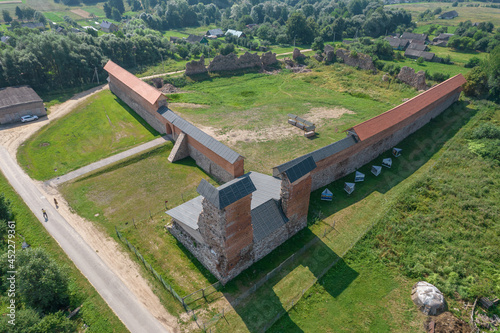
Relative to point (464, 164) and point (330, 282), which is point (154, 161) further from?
point (464, 164)

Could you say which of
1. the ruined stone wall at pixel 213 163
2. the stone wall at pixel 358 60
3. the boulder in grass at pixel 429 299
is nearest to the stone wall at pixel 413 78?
the stone wall at pixel 358 60

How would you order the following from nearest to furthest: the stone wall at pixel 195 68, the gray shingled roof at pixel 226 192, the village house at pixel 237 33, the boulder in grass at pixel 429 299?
the gray shingled roof at pixel 226 192 → the boulder in grass at pixel 429 299 → the stone wall at pixel 195 68 → the village house at pixel 237 33

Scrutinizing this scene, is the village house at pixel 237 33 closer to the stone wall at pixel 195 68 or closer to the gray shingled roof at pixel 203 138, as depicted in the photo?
the stone wall at pixel 195 68

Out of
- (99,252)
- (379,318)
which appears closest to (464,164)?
(379,318)

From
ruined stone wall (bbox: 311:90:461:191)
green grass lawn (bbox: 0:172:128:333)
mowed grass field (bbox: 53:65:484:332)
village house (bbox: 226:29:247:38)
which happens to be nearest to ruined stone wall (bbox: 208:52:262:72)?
mowed grass field (bbox: 53:65:484:332)

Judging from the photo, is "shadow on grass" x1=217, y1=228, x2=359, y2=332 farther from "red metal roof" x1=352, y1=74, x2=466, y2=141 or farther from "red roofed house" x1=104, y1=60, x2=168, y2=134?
"red roofed house" x1=104, y1=60, x2=168, y2=134

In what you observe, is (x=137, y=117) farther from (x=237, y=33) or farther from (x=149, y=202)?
(x=237, y=33)
